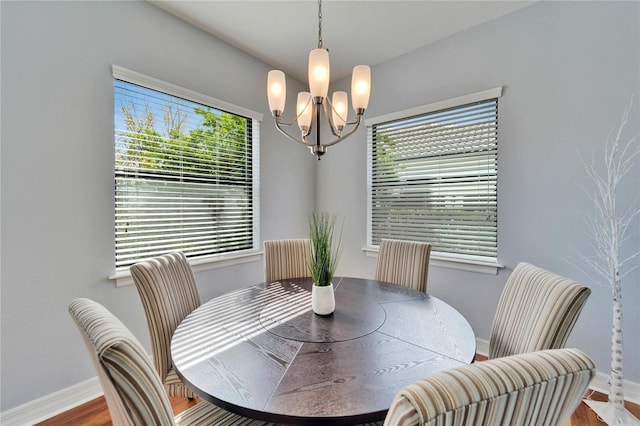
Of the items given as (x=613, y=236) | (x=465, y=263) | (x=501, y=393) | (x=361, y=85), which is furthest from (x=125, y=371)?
(x=465, y=263)

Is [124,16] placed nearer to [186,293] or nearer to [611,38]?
[186,293]

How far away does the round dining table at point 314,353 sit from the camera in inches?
32.0

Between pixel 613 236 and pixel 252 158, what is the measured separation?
116 inches

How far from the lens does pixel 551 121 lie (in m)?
2.19

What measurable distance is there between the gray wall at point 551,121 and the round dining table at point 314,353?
123 cm

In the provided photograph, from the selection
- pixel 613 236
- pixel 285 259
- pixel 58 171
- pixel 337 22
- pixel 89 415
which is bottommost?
pixel 89 415

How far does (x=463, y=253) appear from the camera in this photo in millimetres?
2650

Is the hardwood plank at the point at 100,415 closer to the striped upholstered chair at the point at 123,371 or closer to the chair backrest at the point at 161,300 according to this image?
the chair backrest at the point at 161,300

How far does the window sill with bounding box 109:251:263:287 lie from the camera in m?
2.07

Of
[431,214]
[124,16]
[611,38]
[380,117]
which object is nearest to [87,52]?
[124,16]

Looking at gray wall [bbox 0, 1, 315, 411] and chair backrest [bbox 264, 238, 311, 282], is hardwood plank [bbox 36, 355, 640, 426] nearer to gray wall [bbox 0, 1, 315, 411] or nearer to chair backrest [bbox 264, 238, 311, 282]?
gray wall [bbox 0, 1, 315, 411]

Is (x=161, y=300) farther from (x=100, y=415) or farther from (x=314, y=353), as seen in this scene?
(x=100, y=415)

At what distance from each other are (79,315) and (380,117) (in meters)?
3.00

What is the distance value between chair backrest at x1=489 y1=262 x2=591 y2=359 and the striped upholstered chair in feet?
4.08
